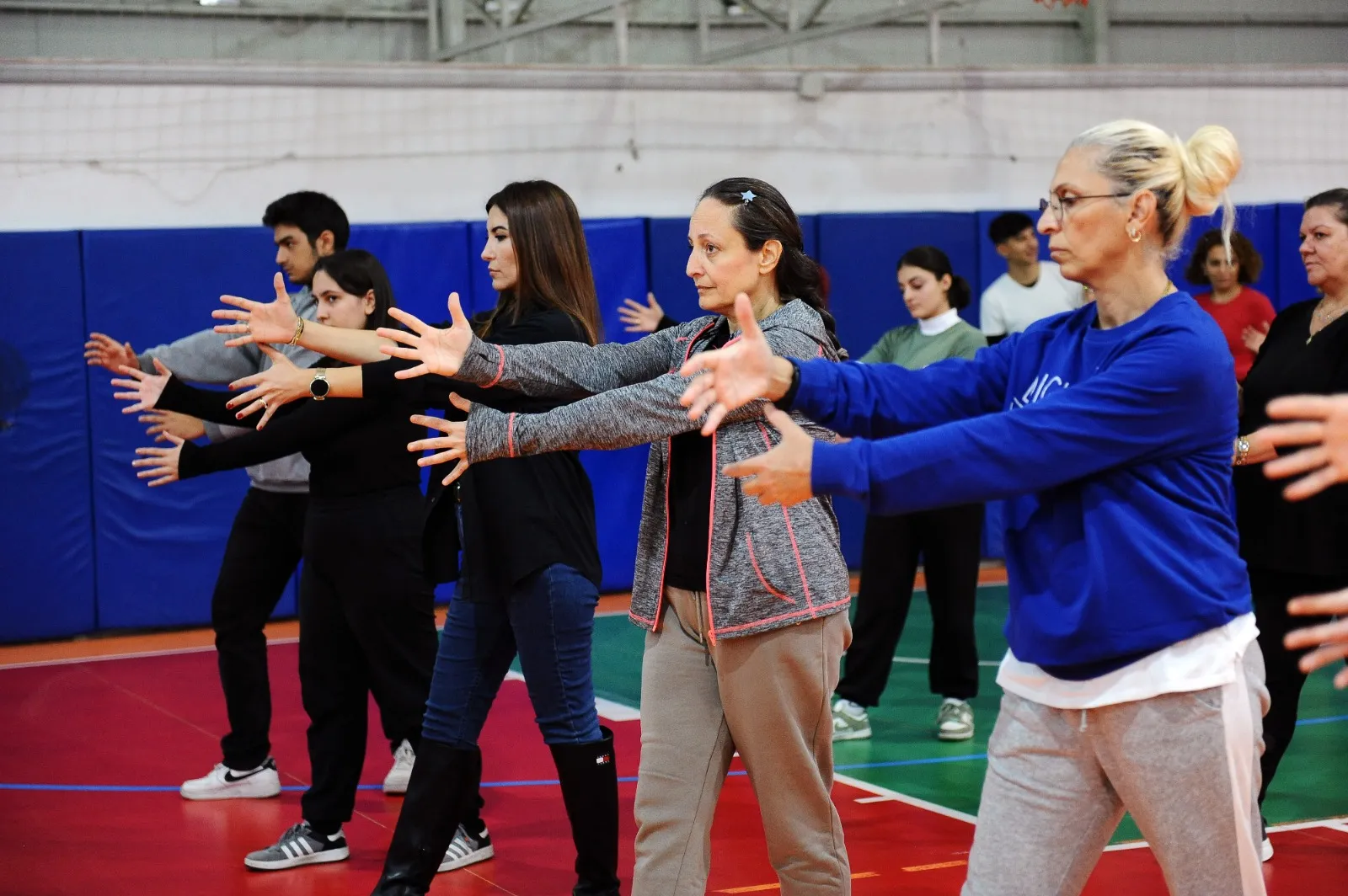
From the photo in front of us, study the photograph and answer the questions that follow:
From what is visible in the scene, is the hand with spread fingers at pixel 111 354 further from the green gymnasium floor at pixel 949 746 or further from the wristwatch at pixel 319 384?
the green gymnasium floor at pixel 949 746

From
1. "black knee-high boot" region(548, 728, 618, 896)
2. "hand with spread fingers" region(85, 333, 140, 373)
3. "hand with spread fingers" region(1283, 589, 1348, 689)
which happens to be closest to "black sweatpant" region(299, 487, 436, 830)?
"black knee-high boot" region(548, 728, 618, 896)

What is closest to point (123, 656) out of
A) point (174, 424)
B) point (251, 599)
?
point (251, 599)

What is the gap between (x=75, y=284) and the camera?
8.90m

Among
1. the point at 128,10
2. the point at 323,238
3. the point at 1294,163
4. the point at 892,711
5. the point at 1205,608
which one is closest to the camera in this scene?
the point at 1205,608

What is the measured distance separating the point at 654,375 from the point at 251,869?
7.16 ft

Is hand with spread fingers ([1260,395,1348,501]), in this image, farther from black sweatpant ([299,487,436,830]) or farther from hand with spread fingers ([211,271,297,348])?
black sweatpant ([299,487,436,830])

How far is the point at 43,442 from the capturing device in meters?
8.90

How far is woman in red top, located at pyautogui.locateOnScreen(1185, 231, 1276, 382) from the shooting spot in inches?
270

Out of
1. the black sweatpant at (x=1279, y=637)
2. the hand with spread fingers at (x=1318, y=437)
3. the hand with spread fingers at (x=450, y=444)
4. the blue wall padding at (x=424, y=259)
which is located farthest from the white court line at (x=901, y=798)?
the blue wall padding at (x=424, y=259)

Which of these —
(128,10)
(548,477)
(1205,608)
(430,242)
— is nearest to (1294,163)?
(430,242)

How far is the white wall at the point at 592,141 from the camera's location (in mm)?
9227

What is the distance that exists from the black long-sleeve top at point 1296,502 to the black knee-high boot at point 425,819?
8.08ft

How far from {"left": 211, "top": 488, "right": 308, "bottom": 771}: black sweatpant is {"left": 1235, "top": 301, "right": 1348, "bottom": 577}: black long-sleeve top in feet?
10.2

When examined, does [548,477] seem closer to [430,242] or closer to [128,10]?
[430,242]
